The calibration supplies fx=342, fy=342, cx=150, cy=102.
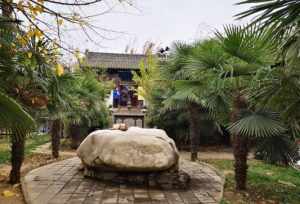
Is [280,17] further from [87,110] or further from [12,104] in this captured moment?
[87,110]

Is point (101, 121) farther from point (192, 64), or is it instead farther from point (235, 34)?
point (235, 34)

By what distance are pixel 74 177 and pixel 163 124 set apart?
8.11 m

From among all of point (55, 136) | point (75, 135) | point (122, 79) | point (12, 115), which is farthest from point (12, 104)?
point (122, 79)

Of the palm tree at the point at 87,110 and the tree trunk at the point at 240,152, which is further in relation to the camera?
the palm tree at the point at 87,110

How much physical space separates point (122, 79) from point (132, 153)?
19.7 meters

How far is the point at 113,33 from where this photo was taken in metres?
4.30

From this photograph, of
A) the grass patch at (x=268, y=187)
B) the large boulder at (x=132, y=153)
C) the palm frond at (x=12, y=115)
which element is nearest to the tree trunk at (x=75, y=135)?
the grass patch at (x=268, y=187)

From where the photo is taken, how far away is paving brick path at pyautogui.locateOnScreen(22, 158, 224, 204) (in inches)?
207

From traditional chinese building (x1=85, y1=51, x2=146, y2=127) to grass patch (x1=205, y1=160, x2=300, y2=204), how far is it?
1170 centimetres

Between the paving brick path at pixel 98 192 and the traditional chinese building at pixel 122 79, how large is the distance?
42.2 ft

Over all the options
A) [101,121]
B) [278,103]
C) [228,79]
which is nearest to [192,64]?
[228,79]

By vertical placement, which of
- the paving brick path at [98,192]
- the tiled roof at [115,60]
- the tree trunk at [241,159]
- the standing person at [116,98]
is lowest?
the paving brick path at [98,192]

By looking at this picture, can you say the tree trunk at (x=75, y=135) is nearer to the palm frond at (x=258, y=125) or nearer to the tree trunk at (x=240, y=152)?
the tree trunk at (x=240, y=152)

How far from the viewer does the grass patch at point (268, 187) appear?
5502 mm
